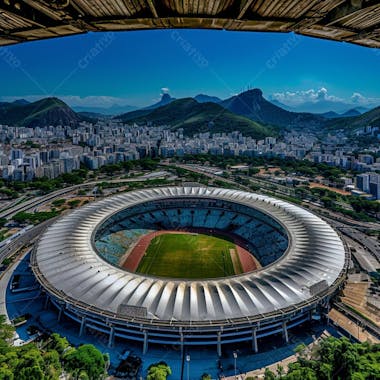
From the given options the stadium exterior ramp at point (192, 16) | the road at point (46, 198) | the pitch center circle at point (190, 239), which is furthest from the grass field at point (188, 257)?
the stadium exterior ramp at point (192, 16)

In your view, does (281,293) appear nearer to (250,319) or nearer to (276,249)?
(250,319)

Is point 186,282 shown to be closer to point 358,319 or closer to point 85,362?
point 85,362

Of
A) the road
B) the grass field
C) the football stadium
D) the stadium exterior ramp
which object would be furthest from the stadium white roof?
the road

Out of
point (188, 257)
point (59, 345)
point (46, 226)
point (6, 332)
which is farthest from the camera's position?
point (46, 226)

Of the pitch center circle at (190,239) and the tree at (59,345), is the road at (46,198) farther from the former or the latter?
the tree at (59,345)

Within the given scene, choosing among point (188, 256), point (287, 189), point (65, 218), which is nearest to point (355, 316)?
point (188, 256)

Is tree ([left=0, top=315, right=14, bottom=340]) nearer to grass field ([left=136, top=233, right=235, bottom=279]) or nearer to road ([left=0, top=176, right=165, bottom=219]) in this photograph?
grass field ([left=136, top=233, right=235, bottom=279])

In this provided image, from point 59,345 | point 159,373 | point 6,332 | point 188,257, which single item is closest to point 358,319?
point 159,373

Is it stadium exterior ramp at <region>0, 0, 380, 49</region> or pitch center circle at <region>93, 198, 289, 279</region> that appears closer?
stadium exterior ramp at <region>0, 0, 380, 49</region>
